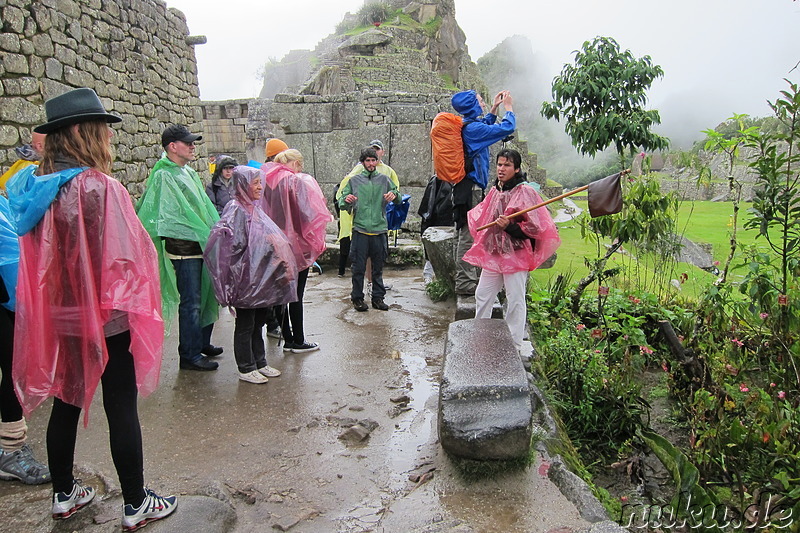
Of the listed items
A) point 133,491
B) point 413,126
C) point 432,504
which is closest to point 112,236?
point 133,491

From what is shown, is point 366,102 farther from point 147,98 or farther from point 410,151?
point 147,98

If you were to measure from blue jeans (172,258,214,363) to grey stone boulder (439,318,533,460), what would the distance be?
2.00 m

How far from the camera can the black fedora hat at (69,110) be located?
7.45 feet

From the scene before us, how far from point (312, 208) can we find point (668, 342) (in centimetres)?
309

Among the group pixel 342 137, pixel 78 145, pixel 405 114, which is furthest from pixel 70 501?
pixel 405 114

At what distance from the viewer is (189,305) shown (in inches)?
169

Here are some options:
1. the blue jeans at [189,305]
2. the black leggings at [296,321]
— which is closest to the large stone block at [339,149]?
the black leggings at [296,321]

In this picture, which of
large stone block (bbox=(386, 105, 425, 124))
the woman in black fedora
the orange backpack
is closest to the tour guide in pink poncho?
the orange backpack

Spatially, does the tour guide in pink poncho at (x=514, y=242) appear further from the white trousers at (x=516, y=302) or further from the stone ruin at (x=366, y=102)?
the stone ruin at (x=366, y=102)

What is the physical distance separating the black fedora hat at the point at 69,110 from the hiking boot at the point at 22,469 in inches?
63.6

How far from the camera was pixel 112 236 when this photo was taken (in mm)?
2324

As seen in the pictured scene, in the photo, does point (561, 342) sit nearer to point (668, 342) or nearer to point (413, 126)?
point (668, 342)

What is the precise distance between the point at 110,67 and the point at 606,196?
6696 millimetres

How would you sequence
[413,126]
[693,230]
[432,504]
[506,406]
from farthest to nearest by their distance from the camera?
[693,230] < [413,126] < [506,406] < [432,504]
